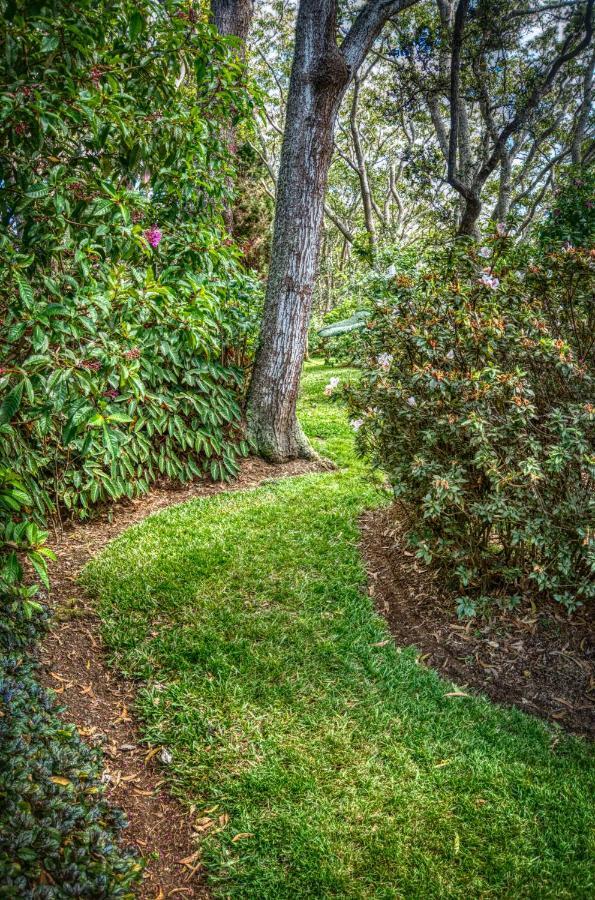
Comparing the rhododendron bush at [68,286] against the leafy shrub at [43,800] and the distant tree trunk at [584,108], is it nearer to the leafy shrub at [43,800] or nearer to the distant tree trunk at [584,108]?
the leafy shrub at [43,800]

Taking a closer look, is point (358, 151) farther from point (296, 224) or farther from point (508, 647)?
point (508, 647)

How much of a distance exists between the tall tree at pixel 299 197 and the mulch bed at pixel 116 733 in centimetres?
248

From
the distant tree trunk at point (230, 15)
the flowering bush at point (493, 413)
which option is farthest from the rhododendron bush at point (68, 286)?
the distant tree trunk at point (230, 15)

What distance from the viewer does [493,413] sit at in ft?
10.3

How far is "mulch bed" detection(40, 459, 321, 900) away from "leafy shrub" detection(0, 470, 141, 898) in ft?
0.52

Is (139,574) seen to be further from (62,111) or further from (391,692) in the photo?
(62,111)

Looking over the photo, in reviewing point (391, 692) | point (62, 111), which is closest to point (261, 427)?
point (391, 692)

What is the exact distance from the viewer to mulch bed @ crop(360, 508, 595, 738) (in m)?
2.82

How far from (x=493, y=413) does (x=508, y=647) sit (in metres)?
1.44

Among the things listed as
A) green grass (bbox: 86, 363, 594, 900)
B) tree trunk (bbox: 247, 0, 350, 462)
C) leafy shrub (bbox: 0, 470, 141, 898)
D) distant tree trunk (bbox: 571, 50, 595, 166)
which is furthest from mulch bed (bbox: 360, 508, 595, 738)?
distant tree trunk (bbox: 571, 50, 595, 166)

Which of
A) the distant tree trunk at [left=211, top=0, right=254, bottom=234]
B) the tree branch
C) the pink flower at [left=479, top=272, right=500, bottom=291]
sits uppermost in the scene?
the distant tree trunk at [left=211, top=0, right=254, bottom=234]

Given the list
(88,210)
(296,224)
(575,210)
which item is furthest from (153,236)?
(575,210)

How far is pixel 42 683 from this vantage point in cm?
256

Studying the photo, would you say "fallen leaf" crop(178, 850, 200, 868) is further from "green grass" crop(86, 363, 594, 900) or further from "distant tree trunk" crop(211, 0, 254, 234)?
"distant tree trunk" crop(211, 0, 254, 234)
